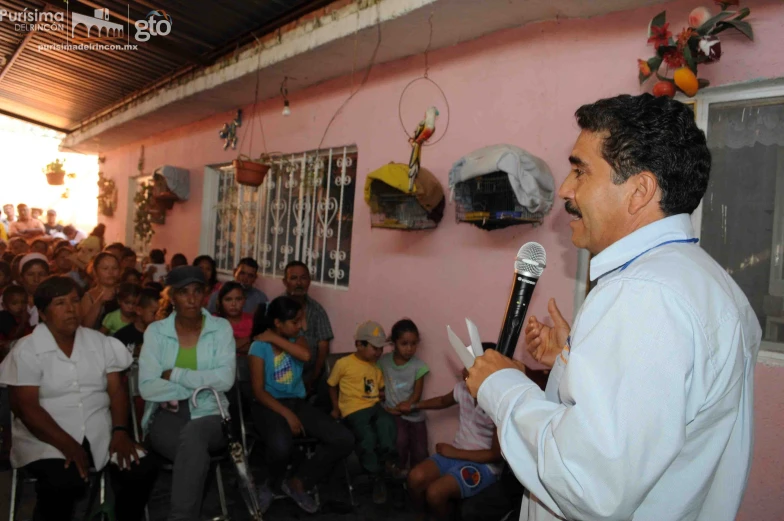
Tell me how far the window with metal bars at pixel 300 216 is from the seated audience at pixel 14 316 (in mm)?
2477

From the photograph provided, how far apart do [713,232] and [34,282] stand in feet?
17.8

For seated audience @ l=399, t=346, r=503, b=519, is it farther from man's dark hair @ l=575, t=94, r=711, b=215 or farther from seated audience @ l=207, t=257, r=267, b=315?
seated audience @ l=207, t=257, r=267, b=315

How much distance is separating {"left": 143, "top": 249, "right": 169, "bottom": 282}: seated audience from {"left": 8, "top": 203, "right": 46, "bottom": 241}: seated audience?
20.2ft

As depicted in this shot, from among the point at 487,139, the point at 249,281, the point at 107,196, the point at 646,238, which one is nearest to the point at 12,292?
the point at 249,281

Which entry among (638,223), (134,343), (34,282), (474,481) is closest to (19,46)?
(34,282)

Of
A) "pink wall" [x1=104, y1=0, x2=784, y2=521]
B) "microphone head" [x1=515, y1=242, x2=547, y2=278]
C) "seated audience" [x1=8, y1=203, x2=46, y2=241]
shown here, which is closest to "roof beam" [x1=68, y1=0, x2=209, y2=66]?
"pink wall" [x1=104, y1=0, x2=784, y2=521]

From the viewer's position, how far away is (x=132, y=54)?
696 centimetres

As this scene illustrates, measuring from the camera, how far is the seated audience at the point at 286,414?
3.65 m

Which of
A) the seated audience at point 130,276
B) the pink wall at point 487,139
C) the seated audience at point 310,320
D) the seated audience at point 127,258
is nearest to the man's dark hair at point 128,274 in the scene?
the seated audience at point 130,276

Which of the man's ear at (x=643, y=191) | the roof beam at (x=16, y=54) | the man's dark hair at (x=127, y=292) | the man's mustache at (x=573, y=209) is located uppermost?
the roof beam at (x=16, y=54)

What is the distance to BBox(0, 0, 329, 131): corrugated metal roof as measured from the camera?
5395 mm

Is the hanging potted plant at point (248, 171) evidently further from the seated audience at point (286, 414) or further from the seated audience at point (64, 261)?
the seated audience at point (64, 261)

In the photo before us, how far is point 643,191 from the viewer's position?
1.21 meters

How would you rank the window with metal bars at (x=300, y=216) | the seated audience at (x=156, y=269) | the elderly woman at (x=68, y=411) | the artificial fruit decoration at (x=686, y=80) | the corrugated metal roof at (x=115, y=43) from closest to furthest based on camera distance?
the artificial fruit decoration at (x=686, y=80)
the elderly woman at (x=68, y=411)
the window with metal bars at (x=300, y=216)
the corrugated metal roof at (x=115, y=43)
the seated audience at (x=156, y=269)
